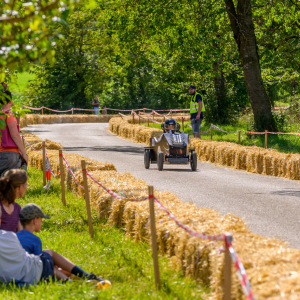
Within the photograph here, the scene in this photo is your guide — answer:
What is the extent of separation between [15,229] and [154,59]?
33357 mm

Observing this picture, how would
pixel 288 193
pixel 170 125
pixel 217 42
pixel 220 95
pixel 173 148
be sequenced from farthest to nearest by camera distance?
pixel 220 95
pixel 217 42
pixel 170 125
pixel 173 148
pixel 288 193

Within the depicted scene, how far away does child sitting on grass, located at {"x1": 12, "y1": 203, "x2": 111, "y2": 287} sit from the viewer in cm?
564

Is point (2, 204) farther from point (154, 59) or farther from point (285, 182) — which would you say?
point (154, 59)

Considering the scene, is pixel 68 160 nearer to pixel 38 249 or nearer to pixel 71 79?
pixel 38 249

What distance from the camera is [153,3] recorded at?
67.8 feet

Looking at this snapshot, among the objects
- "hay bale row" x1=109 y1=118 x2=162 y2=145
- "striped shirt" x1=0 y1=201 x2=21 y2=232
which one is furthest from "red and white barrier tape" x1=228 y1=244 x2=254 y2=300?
"hay bale row" x1=109 y1=118 x2=162 y2=145

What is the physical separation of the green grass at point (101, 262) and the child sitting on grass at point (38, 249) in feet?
0.71

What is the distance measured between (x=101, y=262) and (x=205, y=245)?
6.05 feet

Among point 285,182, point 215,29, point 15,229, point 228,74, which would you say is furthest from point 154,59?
point 15,229

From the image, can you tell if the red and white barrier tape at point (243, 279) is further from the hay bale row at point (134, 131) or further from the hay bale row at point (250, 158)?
the hay bale row at point (134, 131)

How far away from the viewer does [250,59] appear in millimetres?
20734

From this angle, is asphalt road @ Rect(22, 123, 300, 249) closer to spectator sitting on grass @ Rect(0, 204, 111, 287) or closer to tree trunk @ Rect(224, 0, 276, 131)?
spectator sitting on grass @ Rect(0, 204, 111, 287)

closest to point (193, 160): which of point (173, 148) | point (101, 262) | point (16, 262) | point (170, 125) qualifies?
point (173, 148)

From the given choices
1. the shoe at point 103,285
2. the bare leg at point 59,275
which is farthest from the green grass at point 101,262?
the bare leg at point 59,275
